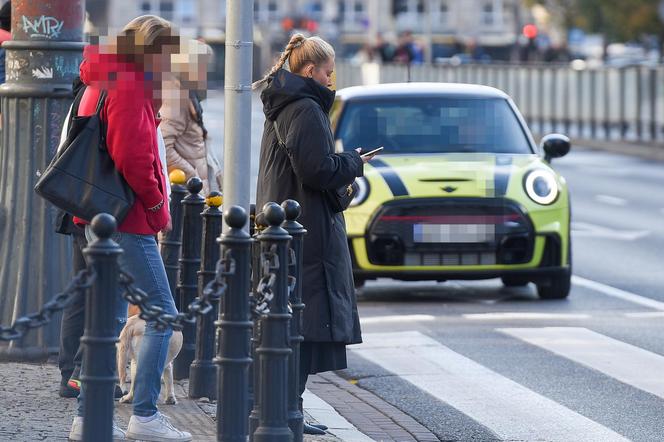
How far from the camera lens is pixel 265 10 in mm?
119438

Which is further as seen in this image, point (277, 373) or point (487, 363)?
point (487, 363)

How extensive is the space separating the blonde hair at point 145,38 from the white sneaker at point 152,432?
4.74 feet

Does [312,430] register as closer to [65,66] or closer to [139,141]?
[139,141]

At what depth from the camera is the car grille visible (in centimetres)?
1169

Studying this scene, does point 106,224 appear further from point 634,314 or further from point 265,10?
point 265,10

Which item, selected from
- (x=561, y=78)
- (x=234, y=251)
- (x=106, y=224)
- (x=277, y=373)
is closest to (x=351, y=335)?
(x=277, y=373)

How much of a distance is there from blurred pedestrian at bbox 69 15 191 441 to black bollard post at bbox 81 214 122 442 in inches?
49.8

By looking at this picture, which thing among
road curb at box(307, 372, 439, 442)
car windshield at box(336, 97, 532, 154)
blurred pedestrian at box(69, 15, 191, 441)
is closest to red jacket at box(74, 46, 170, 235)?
blurred pedestrian at box(69, 15, 191, 441)

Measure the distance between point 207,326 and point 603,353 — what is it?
2.83m

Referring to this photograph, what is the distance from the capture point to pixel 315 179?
6809 millimetres

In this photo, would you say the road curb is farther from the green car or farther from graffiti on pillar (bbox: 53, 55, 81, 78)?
the green car

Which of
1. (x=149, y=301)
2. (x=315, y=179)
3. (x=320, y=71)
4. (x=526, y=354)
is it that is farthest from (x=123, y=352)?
(x=526, y=354)

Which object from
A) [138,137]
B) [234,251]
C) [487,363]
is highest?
[138,137]

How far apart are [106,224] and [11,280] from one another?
12.7 feet
